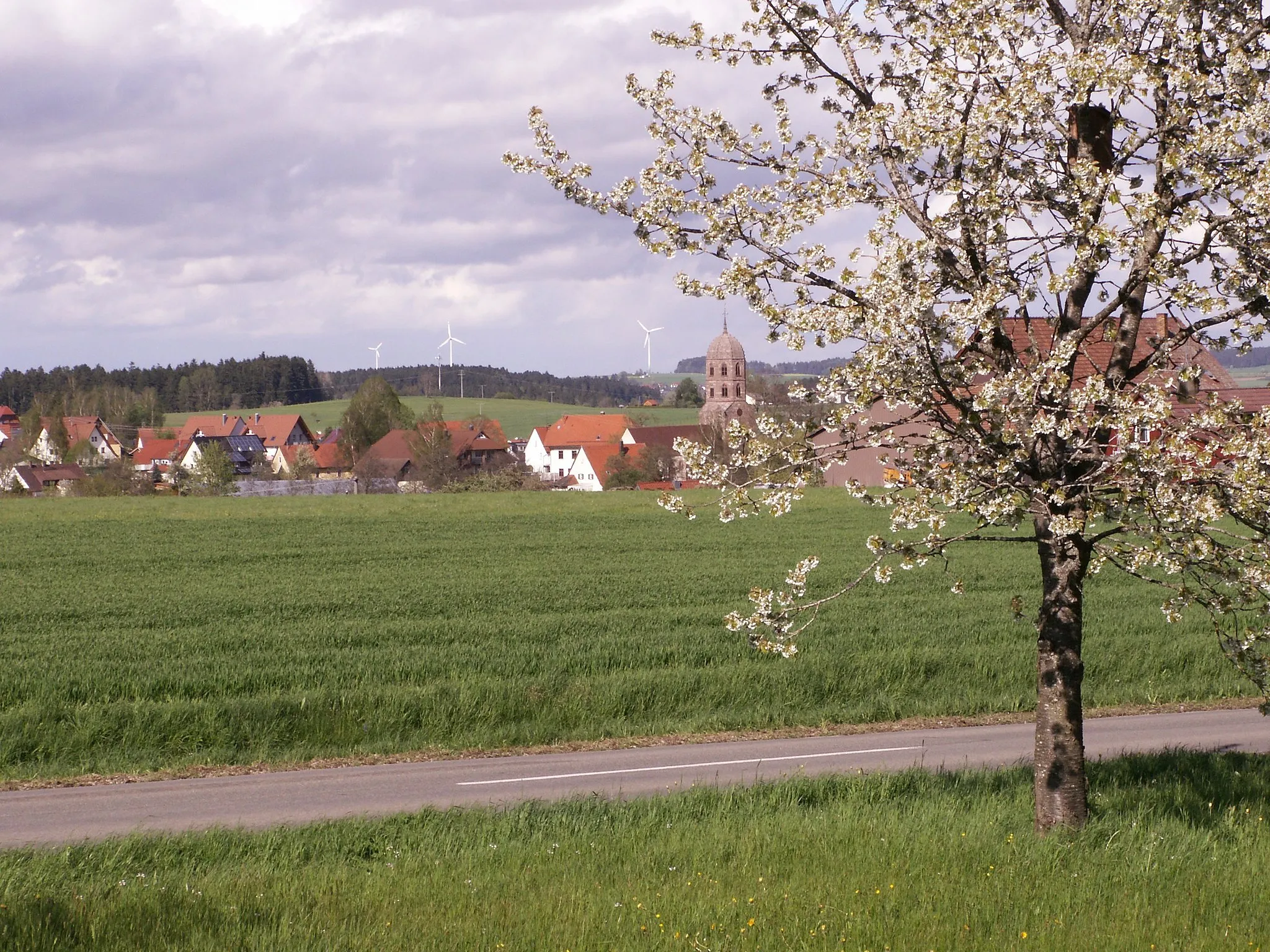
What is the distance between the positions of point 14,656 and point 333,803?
1007cm

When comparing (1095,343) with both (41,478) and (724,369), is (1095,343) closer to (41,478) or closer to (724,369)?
(41,478)

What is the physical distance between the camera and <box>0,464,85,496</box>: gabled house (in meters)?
97.0

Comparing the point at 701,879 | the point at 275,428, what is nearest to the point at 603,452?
the point at 275,428

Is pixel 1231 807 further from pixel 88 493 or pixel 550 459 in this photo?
pixel 550 459

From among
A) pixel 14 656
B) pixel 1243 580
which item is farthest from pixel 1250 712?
pixel 14 656

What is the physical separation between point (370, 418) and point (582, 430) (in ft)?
90.7

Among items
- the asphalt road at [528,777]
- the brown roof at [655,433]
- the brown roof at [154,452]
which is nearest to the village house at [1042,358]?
the asphalt road at [528,777]

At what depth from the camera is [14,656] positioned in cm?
1895

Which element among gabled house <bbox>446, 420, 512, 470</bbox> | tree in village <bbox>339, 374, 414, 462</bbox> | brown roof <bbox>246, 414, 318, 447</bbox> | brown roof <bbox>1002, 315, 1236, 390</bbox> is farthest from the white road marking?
brown roof <bbox>246, 414, 318, 447</bbox>

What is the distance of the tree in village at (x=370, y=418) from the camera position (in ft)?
457

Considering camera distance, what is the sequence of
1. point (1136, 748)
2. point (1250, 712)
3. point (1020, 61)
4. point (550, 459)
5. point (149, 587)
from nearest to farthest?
point (1020, 61) → point (1136, 748) → point (1250, 712) → point (149, 587) → point (550, 459)

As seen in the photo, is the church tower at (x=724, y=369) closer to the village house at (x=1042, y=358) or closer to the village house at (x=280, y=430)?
the village house at (x=280, y=430)

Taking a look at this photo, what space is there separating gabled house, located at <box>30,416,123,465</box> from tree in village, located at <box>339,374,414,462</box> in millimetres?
25886

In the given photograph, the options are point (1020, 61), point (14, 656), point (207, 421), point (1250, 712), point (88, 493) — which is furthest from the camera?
point (207, 421)
